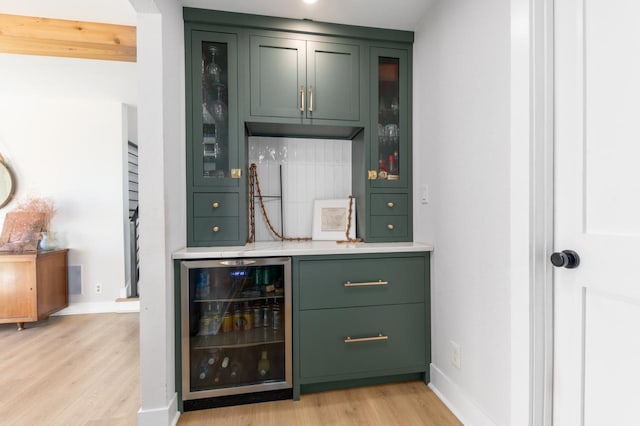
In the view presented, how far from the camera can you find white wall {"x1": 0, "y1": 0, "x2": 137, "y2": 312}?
3.25 m

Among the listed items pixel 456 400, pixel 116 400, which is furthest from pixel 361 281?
pixel 116 400

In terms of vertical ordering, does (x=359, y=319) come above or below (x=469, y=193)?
below

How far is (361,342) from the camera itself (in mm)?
1803

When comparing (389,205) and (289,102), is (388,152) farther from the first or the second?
(289,102)

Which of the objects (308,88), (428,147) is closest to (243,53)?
(308,88)

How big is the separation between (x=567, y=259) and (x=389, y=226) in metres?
1.14

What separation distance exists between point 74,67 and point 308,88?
225 centimetres

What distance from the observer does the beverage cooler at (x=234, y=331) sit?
5.42 feet

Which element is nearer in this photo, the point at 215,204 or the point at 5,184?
the point at 215,204

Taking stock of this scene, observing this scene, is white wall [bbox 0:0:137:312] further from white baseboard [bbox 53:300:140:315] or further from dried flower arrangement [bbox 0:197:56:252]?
dried flower arrangement [bbox 0:197:56:252]

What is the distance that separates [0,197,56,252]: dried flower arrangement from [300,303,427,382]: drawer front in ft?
10.1

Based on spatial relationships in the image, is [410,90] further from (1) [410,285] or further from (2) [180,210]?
(2) [180,210]

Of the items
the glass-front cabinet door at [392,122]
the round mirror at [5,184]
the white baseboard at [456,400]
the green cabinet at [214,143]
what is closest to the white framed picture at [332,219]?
the glass-front cabinet door at [392,122]

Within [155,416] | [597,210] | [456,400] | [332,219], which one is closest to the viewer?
[597,210]
